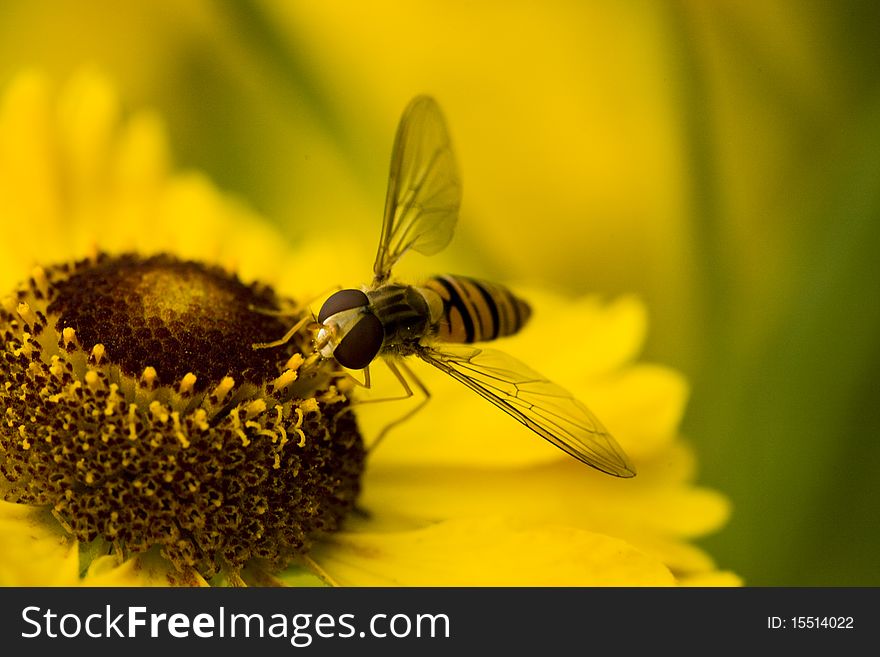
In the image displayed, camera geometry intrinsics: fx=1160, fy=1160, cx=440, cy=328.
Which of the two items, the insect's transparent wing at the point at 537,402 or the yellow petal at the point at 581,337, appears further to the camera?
the yellow petal at the point at 581,337

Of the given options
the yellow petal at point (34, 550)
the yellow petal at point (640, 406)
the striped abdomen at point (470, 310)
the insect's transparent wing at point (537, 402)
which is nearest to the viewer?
the yellow petal at point (34, 550)

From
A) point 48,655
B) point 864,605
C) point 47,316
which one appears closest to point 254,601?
point 48,655

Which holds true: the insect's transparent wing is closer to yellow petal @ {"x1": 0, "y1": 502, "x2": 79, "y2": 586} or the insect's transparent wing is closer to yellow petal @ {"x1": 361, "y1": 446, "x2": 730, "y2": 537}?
yellow petal @ {"x1": 361, "y1": 446, "x2": 730, "y2": 537}

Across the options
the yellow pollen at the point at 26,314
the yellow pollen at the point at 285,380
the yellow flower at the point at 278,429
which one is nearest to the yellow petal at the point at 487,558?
the yellow flower at the point at 278,429

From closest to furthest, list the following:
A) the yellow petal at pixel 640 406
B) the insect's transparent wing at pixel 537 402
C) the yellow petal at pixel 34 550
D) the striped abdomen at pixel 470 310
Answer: the yellow petal at pixel 34 550 → the insect's transparent wing at pixel 537 402 → the striped abdomen at pixel 470 310 → the yellow petal at pixel 640 406

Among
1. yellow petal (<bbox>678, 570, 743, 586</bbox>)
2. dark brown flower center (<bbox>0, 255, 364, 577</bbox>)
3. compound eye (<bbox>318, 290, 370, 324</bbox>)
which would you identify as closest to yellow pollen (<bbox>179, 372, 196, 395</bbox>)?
dark brown flower center (<bbox>0, 255, 364, 577</bbox>)

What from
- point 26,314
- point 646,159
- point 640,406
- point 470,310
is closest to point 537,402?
point 470,310

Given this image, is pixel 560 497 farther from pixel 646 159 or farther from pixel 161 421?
pixel 646 159

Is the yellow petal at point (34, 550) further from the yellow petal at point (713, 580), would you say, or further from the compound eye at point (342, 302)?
the yellow petal at point (713, 580)
